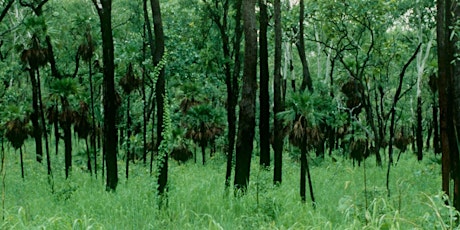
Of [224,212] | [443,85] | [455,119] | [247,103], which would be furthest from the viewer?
[247,103]

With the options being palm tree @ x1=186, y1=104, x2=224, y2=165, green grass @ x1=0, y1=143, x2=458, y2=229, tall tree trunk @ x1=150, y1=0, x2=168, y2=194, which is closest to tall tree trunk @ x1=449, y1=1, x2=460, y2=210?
green grass @ x1=0, y1=143, x2=458, y2=229

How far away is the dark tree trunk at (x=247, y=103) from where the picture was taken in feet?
40.3

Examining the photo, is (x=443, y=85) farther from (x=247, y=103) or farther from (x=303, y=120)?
(x=303, y=120)

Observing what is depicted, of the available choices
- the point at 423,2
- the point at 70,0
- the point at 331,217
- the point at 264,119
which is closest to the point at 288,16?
the point at 423,2

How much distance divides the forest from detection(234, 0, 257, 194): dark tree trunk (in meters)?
0.03

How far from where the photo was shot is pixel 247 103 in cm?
1227

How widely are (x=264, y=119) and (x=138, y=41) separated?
1299cm

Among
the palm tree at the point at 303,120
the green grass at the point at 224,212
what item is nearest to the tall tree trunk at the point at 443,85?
the green grass at the point at 224,212

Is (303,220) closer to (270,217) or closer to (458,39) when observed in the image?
(270,217)

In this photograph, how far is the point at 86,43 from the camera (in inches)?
830

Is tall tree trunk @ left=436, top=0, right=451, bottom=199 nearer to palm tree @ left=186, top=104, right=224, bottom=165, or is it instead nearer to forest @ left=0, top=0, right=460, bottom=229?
forest @ left=0, top=0, right=460, bottom=229

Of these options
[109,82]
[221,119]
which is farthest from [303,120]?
[221,119]

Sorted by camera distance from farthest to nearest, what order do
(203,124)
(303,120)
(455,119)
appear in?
(203,124)
(303,120)
(455,119)

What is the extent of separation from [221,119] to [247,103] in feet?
66.1
